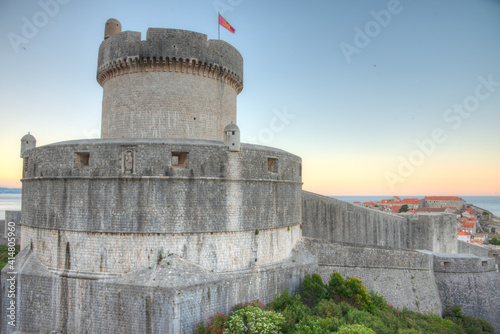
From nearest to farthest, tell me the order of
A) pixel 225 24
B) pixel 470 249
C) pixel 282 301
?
pixel 282 301 < pixel 225 24 < pixel 470 249

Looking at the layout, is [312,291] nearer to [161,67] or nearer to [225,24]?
[161,67]

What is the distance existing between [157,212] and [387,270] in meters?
11.5

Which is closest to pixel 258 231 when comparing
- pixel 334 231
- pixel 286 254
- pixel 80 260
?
pixel 286 254

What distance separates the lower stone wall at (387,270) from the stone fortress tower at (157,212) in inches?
5.5

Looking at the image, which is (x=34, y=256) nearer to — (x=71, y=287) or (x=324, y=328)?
(x=71, y=287)

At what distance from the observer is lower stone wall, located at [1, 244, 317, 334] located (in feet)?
32.5

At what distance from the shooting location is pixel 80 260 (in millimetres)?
10789

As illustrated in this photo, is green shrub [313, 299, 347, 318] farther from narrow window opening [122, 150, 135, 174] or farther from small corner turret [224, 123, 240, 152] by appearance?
narrow window opening [122, 150, 135, 174]

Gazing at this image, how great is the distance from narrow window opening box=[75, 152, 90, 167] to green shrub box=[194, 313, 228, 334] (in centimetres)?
664

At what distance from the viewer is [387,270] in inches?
625

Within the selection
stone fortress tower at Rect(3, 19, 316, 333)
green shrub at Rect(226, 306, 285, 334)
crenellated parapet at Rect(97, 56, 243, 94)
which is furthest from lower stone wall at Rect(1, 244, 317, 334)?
crenellated parapet at Rect(97, 56, 243, 94)

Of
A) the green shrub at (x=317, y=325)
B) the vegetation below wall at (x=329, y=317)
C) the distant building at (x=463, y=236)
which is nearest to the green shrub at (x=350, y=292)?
the vegetation below wall at (x=329, y=317)

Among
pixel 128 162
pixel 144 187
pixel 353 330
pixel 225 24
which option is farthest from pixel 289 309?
pixel 225 24

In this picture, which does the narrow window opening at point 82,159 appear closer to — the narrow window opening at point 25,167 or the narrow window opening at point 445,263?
the narrow window opening at point 25,167
